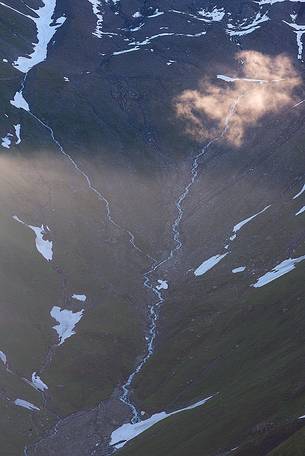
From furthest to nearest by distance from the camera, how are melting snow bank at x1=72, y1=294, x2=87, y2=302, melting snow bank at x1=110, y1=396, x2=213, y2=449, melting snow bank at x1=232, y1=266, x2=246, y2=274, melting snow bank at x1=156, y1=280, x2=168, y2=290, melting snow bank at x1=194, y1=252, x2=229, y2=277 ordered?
melting snow bank at x1=194, y1=252, x2=229, y2=277 < melting snow bank at x1=156, y1=280, x2=168, y2=290 < melting snow bank at x1=72, y1=294, x2=87, y2=302 < melting snow bank at x1=232, y1=266, x2=246, y2=274 < melting snow bank at x1=110, y1=396, x2=213, y2=449

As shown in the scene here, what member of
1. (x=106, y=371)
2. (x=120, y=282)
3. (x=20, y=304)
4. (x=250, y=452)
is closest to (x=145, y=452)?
(x=250, y=452)

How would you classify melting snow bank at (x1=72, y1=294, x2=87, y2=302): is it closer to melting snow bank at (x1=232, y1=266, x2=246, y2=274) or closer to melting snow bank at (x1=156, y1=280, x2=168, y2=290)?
melting snow bank at (x1=156, y1=280, x2=168, y2=290)

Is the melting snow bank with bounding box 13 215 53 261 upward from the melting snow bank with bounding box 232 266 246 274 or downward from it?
downward

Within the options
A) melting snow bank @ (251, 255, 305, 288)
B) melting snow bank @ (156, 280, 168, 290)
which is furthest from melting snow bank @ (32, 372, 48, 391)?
melting snow bank @ (156, 280, 168, 290)

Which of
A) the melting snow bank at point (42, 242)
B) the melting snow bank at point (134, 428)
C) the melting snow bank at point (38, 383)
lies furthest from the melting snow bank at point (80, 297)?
the melting snow bank at point (134, 428)

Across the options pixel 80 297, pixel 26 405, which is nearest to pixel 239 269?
pixel 80 297

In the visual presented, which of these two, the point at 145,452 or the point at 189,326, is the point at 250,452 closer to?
the point at 145,452
